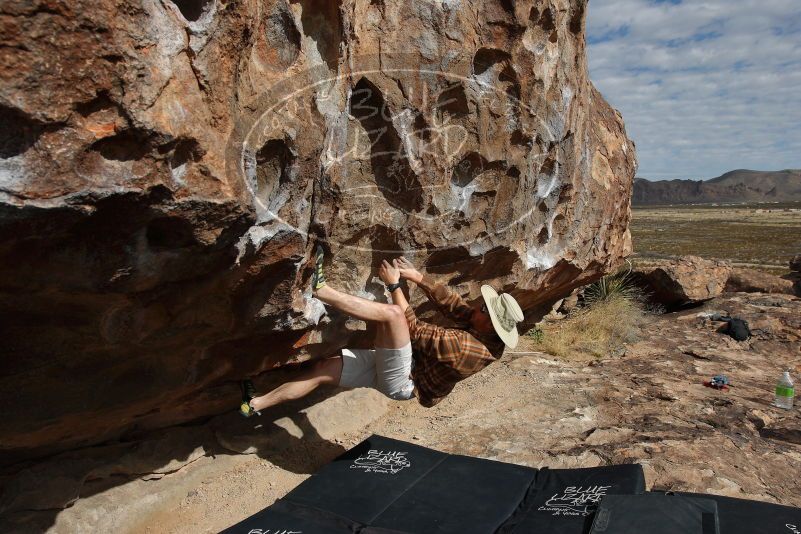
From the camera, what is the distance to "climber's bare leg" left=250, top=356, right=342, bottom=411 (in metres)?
3.79

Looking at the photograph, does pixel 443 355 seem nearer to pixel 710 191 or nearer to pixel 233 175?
A: pixel 233 175

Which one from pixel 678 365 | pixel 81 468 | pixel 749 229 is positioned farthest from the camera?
pixel 749 229

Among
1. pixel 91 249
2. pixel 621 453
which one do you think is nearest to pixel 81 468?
pixel 91 249

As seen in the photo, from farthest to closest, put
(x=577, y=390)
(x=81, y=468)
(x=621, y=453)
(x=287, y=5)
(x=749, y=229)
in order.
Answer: (x=749, y=229) → (x=577, y=390) → (x=621, y=453) → (x=81, y=468) → (x=287, y=5)

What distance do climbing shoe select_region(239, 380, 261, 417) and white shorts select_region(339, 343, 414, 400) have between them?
1.75 ft

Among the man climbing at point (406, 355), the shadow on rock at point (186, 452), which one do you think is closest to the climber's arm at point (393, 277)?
the man climbing at point (406, 355)

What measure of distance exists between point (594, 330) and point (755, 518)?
4267mm

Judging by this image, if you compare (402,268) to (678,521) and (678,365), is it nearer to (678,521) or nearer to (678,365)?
(678,521)

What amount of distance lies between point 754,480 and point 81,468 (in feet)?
13.2

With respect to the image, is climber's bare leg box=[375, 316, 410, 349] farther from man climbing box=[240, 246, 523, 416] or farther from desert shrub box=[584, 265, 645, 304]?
desert shrub box=[584, 265, 645, 304]

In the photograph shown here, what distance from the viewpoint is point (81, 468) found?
3.51 metres

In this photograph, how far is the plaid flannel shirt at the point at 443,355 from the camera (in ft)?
Result: 12.3

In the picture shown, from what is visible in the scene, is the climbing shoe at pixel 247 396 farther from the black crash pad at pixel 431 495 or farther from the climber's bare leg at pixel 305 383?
the black crash pad at pixel 431 495
